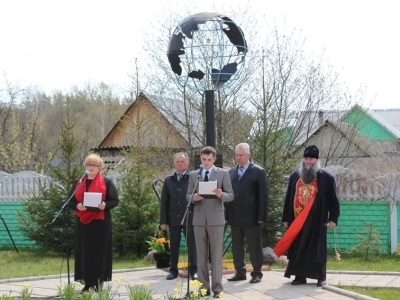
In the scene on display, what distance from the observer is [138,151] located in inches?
555

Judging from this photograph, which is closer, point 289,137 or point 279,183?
point 279,183

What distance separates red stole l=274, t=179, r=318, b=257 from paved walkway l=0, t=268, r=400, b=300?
1.73ft

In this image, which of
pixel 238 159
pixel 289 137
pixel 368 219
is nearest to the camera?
pixel 238 159

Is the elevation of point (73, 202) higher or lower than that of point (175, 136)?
lower

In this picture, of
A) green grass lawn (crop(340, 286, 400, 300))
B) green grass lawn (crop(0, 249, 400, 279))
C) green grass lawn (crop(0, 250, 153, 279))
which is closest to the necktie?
green grass lawn (crop(340, 286, 400, 300))

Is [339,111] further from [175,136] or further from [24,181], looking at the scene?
[24,181]

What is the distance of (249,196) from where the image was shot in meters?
9.90

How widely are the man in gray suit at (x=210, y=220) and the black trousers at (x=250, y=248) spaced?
1.25 meters

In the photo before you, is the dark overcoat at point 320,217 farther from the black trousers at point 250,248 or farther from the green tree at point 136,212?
the green tree at point 136,212

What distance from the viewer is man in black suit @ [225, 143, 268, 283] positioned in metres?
9.87

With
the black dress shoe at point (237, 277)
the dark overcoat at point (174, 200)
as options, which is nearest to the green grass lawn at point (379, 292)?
the black dress shoe at point (237, 277)

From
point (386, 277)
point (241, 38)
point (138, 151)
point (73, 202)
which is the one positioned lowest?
point (386, 277)

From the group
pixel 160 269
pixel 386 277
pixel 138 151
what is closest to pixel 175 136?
pixel 138 151

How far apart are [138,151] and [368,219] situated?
4.32 m
